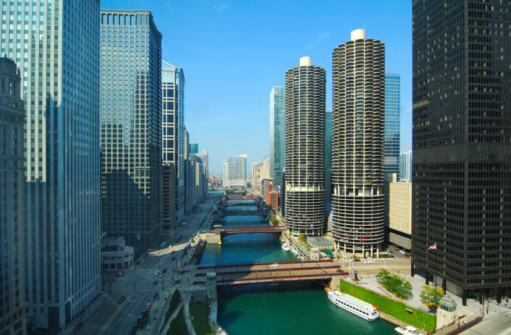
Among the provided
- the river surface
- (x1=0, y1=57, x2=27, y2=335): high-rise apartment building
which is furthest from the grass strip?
(x1=0, y1=57, x2=27, y2=335): high-rise apartment building

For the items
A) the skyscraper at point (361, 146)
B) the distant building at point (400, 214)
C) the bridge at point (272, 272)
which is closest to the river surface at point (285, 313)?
the bridge at point (272, 272)

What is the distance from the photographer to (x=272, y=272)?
361 feet

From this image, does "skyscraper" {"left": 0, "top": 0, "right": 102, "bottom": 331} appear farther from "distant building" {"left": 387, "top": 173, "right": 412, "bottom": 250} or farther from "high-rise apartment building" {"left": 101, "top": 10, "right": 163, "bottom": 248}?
"distant building" {"left": 387, "top": 173, "right": 412, "bottom": 250}

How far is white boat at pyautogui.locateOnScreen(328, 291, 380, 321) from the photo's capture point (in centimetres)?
8556

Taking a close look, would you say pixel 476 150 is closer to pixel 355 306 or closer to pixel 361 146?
pixel 355 306

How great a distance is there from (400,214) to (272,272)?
204 feet

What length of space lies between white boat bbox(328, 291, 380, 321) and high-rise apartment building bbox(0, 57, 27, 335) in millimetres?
72701

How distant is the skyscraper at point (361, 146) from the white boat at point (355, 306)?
43.8 metres

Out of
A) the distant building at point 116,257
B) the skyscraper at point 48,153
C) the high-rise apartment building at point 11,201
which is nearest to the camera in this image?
the high-rise apartment building at point 11,201

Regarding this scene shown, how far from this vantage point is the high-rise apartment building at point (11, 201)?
55219 millimetres

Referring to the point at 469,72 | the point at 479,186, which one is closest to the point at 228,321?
the point at 479,186

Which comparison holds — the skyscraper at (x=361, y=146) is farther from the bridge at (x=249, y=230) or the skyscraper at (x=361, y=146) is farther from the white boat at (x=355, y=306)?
the bridge at (x=249, y=230)

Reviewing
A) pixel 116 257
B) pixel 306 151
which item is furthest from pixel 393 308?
pixel 306 151

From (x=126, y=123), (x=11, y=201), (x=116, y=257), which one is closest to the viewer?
(x=11, y=201)
